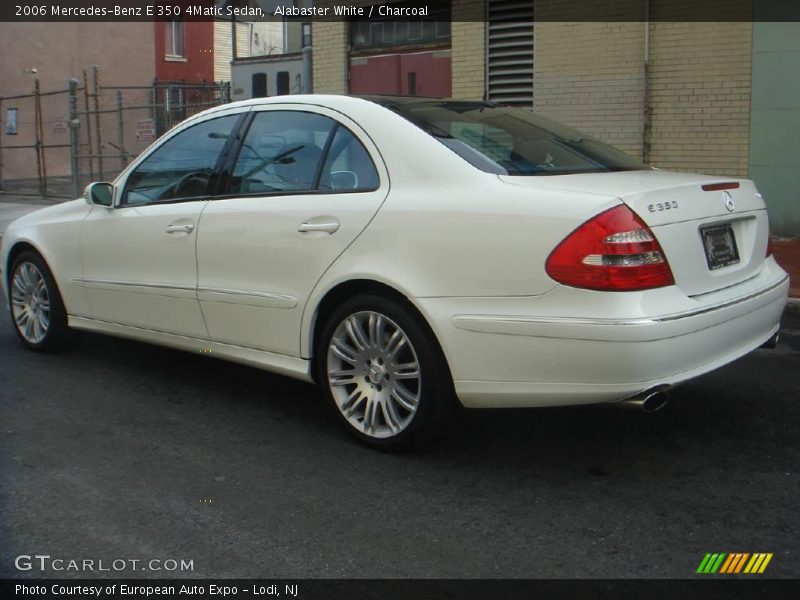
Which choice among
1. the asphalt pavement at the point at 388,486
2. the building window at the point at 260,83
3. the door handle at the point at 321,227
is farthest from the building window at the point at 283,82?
the door handle at the point at 321,227

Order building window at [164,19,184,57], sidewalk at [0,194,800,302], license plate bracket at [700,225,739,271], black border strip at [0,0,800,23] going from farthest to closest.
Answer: building window at [164,19,184,57]
black border strip at [0,0,800,23]
sidewalk at [0,194,800,302]
license plate bracket at [700,225,739,271]

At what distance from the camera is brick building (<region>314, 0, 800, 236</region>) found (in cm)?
1088

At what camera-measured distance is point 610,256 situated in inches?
140

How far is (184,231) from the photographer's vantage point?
5.02 m

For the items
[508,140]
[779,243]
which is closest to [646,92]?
[779,243]

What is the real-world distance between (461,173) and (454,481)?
1291 millimetres

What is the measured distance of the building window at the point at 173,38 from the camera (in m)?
32.2

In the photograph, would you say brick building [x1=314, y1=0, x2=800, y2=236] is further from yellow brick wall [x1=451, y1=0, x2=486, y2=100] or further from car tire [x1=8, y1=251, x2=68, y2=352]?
car tire [x1=8, y1=251, x2=68, y2=352]

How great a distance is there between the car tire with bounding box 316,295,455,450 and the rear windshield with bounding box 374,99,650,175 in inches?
30.2

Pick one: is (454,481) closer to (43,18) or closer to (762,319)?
(762,319)

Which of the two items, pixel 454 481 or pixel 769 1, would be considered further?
pixel 769 1

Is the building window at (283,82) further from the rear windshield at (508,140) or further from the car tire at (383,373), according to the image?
the car tire at (383,373)

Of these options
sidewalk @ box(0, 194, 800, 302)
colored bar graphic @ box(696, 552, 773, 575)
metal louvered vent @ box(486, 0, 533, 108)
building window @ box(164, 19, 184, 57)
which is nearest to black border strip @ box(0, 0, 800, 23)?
metal louvered vent @ box(486, 0, 533, 108)

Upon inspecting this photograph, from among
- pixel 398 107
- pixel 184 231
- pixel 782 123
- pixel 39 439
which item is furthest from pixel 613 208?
pixel 782 123
